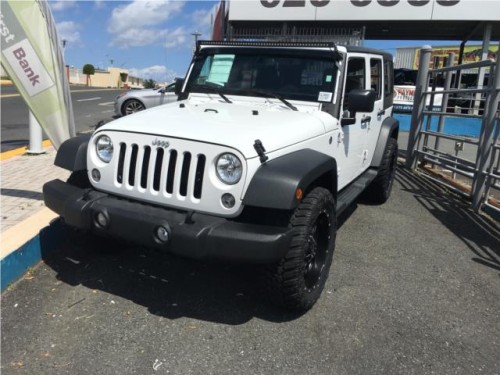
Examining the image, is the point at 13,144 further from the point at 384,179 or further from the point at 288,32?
the point at 288,32

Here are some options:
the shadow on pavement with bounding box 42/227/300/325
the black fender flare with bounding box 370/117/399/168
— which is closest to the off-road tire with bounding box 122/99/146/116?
the black fender flare with bounding box 370/117/399/168

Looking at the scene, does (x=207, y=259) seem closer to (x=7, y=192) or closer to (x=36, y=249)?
(x=36, y=249)

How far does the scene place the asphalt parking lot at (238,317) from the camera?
2.62m


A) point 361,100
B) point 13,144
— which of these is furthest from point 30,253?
point 13,144

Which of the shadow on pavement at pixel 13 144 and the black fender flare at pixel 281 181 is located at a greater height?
the black fender flare at pixel 281 181

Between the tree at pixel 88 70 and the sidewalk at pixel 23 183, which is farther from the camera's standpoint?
the tree at pixel 88 70

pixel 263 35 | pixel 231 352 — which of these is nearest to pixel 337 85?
pixel 231 352

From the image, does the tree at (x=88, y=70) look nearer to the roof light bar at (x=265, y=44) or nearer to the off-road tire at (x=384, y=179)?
the off-road tire at (x=384, y=179)

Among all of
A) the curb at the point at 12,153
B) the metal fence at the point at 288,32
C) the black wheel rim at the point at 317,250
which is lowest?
the curb at the point at 12,153

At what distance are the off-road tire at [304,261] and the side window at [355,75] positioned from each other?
1.28m

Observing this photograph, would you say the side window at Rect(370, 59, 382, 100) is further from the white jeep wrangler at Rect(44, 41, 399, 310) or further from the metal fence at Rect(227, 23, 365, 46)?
the metal fence at Rect(227, 23, 365, 46)

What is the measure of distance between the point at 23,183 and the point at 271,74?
345 cm

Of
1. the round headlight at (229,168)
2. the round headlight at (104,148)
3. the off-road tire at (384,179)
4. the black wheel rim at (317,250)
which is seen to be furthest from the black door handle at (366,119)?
the round headlight at (104,148)

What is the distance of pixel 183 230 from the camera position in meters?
2.63
